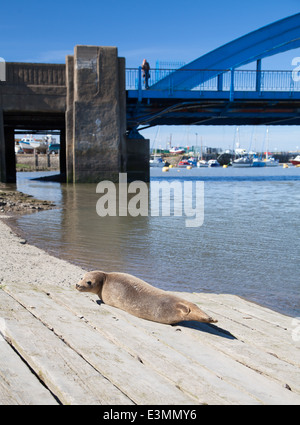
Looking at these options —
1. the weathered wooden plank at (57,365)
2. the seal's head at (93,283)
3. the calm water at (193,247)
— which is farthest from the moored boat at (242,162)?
the weathered wooden plank at (57,365)

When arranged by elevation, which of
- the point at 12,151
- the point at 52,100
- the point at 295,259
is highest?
the point at 52,100

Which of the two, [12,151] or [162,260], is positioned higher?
[12,151]

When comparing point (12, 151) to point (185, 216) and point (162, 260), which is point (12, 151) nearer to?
point (185, 216)

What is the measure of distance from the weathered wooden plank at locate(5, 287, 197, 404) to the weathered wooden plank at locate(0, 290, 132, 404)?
0.21 ft

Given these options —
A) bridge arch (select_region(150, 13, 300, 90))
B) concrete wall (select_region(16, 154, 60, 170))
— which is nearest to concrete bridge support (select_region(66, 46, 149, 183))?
bridge arch (select_region(150, 13, 300, 90))

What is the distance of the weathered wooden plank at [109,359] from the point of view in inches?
103

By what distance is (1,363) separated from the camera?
2885mm

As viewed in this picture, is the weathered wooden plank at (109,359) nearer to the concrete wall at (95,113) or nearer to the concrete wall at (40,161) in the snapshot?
the concrete wall at (95,113)

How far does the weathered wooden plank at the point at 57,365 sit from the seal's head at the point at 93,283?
0.87 m

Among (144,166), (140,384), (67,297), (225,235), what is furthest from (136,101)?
(140,384)

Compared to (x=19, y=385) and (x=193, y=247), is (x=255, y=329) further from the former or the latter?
(x=193, y=247)

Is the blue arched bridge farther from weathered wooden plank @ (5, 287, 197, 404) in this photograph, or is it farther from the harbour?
weathered wooden plank @ (5, 287, 197, 404)

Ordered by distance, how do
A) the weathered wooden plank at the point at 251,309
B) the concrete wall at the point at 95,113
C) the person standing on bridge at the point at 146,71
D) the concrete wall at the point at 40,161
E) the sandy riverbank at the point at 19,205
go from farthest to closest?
the concrete wall at the point at 40,161 < the person standing on bridge at the point at 146,71 < the concrete wall at the point at 95,113 < the sandy riverbank at the point at 19,205 < the weathered wooden plank at the point at 251,309
